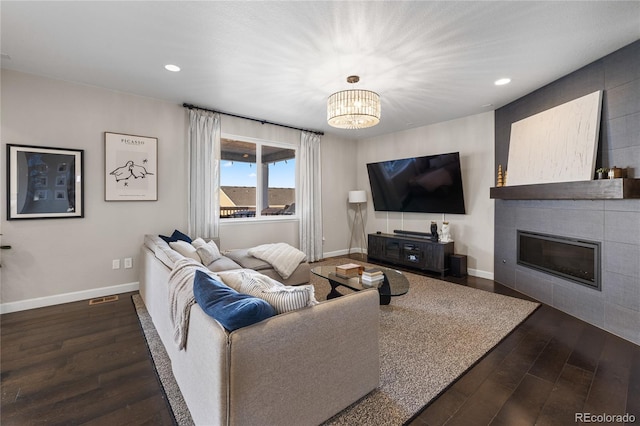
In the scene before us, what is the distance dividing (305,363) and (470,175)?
14.4 ft

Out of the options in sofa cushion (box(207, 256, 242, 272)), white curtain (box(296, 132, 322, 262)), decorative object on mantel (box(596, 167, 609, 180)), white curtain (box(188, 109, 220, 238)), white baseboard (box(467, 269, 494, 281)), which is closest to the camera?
decorative object on mantel (box(596, 167, 609, 180))

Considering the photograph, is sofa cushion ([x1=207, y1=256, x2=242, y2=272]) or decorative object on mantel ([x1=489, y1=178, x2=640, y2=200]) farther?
sofa cushion ([x1=207, y1=256, x2=242, y2=272])

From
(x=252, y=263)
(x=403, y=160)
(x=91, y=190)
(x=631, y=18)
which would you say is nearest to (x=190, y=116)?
(x=91, y=190)

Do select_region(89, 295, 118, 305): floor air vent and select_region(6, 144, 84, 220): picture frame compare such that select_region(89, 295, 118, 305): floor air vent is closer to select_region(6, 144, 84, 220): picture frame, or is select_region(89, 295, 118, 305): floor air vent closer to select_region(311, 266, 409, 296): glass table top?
select_region(6, 144, 84, 220): picture frame

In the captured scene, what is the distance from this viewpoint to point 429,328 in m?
2.66

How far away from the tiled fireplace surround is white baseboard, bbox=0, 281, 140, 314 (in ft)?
17.5

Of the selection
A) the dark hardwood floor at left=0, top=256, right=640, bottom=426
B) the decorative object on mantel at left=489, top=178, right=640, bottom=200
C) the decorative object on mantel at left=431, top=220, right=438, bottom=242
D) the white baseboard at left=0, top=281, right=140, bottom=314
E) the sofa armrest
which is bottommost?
the dark hardwood floor at left=0, top=256, right=640, bottom=426

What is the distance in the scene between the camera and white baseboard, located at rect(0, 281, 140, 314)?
304 cm

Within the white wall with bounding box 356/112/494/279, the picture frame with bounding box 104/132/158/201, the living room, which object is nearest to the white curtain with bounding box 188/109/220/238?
Result: the living room

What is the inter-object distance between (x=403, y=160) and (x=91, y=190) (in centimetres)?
480

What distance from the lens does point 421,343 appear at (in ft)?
7.86

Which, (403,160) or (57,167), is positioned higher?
(403,160)

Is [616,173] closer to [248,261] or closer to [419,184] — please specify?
[419,184]

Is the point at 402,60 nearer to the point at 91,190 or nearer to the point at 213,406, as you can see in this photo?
the point at 213,406
